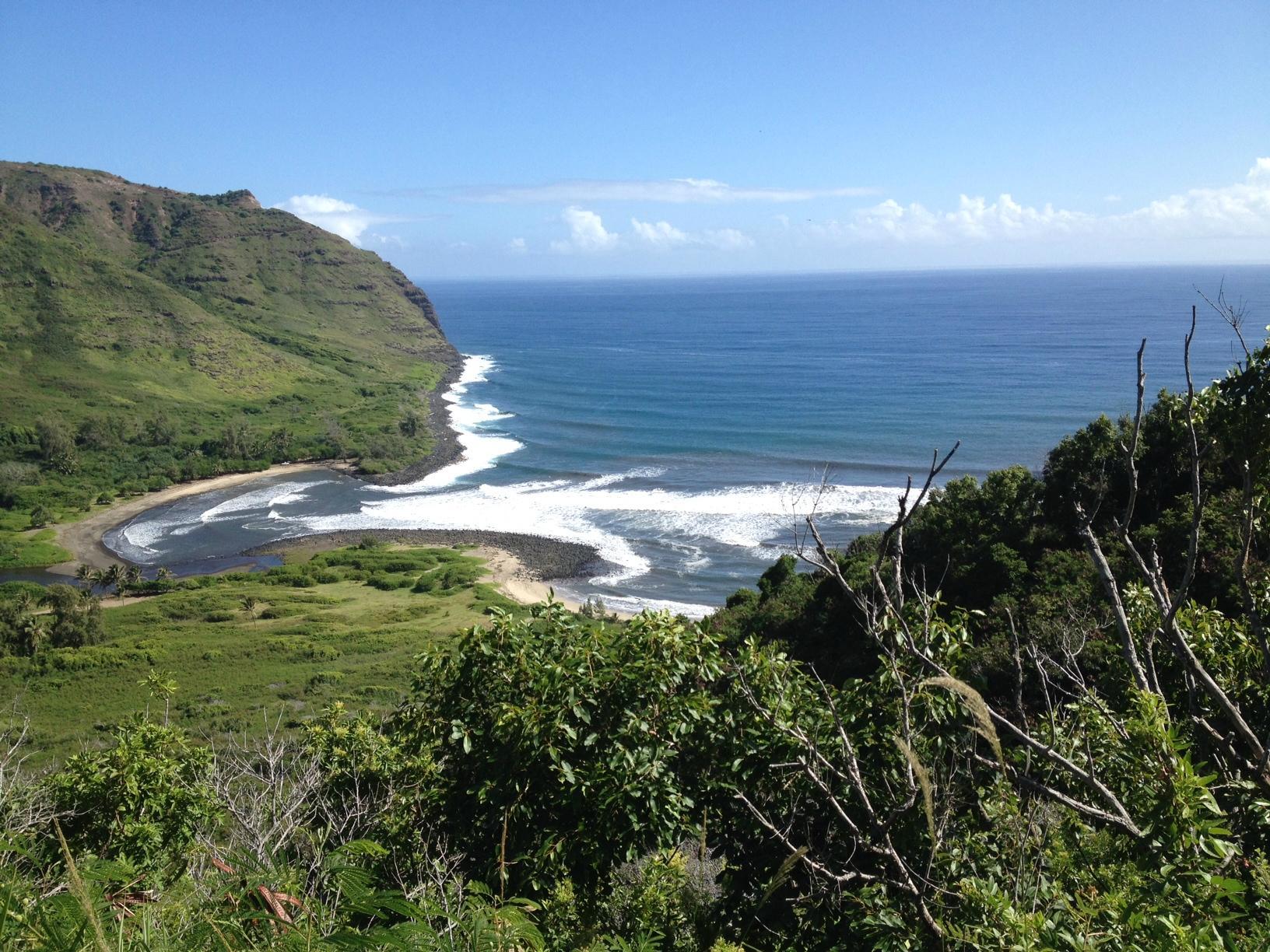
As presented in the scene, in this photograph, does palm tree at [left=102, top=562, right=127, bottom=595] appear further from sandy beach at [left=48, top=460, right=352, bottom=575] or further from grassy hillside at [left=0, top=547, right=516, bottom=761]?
sandy beach at [left=48, top=460, right=352, bottom=575]

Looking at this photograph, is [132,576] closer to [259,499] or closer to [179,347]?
[259,499]

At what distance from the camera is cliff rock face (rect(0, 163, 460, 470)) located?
83375 millimetres

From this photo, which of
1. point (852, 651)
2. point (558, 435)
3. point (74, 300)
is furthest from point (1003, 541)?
point (74, 300)

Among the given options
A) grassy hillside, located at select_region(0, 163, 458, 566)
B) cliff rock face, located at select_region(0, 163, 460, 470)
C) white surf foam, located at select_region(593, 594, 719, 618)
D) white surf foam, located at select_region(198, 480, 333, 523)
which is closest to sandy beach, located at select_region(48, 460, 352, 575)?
grassy hillside, located at select_region(0, 163, 458, 566)

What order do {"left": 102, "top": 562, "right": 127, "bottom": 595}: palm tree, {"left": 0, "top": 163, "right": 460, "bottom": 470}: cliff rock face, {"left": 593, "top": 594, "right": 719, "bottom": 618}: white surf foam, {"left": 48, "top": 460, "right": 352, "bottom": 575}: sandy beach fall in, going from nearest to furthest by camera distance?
{"left": 593, "top": 594, "right": 719, "bottom": 618}: white surf foam
{"left": 102, "top": 562, "right": 127, "bottom": 595}: palm tree
{"left": 48, "top": 460, "right": 352, "bottom": 575}: sandy beach
{"left": 0, "top": 163, "right": 460, "bottom": 470}: cliff rock face

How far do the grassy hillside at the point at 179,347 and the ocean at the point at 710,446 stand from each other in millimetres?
7467

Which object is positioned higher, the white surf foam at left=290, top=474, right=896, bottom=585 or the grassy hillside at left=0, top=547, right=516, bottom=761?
the white surf foam at left=290, top=474, right=896, bottom=585

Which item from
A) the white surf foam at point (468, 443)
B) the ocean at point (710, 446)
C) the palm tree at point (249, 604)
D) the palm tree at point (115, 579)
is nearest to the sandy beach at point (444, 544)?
the ocean at point (710, 446)

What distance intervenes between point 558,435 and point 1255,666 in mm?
69134

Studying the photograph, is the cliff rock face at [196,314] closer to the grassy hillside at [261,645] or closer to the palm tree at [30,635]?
the grassy hillside at [261,645]

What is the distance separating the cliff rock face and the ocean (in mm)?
11095

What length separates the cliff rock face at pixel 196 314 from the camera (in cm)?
8338

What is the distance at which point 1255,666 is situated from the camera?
21.5 feet

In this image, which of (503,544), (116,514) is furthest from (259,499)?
(503,544)
